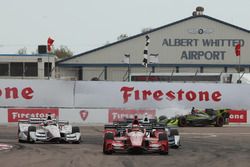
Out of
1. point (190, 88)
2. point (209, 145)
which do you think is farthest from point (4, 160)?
point (190, 88)

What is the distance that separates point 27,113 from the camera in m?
32.9

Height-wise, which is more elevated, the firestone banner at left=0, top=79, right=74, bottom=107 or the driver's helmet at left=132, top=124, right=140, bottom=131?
the firestone banner at left=0, top=79, right=74, bottom=107

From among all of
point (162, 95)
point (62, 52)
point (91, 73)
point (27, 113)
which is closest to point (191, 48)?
point (91, 73)

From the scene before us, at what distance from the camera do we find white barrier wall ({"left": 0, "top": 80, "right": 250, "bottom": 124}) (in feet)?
109

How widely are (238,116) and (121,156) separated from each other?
19.0 m

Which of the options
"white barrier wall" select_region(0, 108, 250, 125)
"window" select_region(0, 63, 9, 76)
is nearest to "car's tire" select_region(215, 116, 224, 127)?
"white barrier wall" select_region(0, 108, 250, 125)

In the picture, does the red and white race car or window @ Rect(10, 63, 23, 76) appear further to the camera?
window @ Rect(10, 63, 23, 76)

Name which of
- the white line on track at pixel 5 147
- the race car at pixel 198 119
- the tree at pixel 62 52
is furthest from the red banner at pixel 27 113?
the tree at pixel 62 52

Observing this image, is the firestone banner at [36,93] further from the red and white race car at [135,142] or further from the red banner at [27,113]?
the red and white race car at [135,142]

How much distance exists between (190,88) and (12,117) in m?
10.3

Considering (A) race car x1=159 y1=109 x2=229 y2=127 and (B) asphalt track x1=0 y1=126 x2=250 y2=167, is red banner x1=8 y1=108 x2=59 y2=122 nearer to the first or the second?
(A) race car x1=159 y1=109 x2=229 y2=127

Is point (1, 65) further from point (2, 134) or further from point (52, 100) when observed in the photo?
point (2, 134)

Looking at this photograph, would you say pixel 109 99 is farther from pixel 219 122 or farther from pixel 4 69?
pixel 4 69

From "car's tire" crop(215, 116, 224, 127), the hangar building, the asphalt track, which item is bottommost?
the asphalt track
